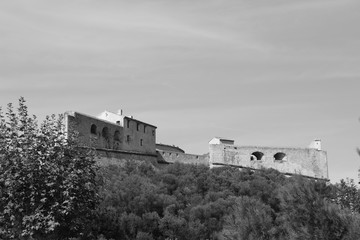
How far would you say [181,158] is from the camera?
210 ft

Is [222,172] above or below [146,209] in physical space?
above

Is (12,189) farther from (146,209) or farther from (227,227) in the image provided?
(146,209)

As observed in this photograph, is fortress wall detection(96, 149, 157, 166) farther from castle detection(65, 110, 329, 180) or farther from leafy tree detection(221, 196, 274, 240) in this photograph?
leafy tree detection(221, 196, 274, 240)

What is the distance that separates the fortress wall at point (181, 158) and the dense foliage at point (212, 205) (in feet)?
11.4

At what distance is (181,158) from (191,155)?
4.23 feet

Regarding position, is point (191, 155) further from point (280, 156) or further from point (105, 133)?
point (105, 133)

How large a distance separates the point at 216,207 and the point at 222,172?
440 inches

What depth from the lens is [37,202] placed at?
18.7 meters

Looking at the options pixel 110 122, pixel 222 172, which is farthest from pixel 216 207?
pixel 110 122

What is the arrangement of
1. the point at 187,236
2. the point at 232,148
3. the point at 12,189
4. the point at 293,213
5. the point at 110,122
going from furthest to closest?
1. the point at 232,148
2. the point at 110,122
3. the point at 187,236
4. the point at 12,189
5. the point at 293,213

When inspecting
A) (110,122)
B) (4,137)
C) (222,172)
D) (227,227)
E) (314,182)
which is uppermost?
(110,122)

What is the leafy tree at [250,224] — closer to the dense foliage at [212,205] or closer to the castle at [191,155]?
the dense foliage at [212,205]

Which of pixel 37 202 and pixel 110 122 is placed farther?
pixel 110 122

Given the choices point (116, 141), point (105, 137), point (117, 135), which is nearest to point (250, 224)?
point (105, 137)
